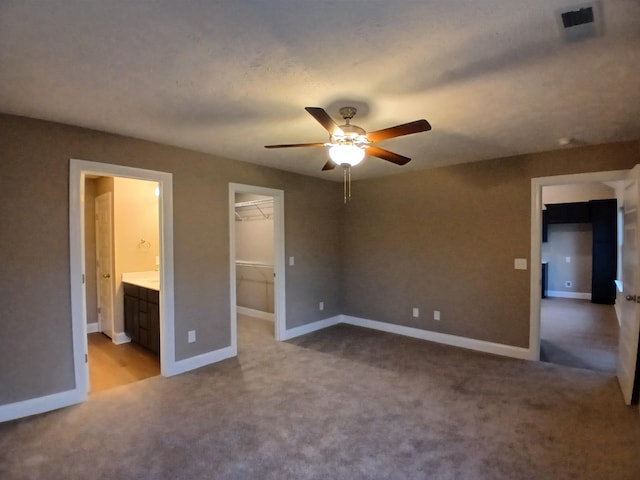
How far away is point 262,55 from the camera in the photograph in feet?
5.84

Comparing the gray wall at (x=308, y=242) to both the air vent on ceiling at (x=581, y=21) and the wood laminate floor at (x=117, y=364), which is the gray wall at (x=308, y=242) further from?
the air vent on ceiling at (x=581, y=21)

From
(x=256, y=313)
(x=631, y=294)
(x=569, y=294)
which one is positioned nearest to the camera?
(x=631, y=294)

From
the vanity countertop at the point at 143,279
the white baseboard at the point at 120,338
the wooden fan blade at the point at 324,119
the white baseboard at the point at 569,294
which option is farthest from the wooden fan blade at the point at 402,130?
the white baseboard at the point at 569,294

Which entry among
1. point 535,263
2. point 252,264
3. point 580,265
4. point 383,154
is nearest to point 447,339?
point 535,263

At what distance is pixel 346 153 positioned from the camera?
2.40 m

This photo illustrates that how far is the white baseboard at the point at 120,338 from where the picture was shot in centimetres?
457

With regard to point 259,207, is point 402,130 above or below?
above

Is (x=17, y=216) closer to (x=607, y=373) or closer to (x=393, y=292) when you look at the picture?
(x=393, y=292)

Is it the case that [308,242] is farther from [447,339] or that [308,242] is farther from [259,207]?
[447,339]

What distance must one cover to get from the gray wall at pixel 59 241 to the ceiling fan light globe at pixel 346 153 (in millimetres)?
1931

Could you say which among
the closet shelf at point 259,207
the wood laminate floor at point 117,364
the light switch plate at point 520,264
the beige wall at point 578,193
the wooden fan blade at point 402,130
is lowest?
the wood laminate floor at point 117,364

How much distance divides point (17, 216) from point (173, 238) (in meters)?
1.22

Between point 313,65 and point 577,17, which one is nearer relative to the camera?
point 577,17

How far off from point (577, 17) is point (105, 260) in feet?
18.4
